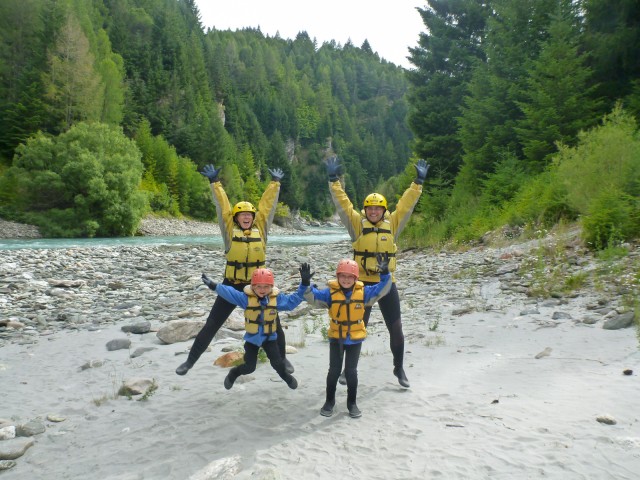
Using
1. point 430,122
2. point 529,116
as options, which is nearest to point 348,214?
point 529,116

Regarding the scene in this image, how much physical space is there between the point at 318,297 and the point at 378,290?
0.66m

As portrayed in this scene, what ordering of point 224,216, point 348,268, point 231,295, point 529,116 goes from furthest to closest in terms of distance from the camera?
point 529,116 < point 224,216 < point 231,295 < point 348,268

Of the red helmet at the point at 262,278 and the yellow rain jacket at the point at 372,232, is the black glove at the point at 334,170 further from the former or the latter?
the red helmet at the point at 262,278

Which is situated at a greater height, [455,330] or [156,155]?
[156,155]

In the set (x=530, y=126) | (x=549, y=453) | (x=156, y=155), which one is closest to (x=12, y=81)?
(x=156, y=155)

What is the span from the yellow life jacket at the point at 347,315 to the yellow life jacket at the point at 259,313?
69 cm

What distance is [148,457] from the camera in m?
3.97

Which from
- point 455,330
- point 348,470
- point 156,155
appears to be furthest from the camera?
point 156,155

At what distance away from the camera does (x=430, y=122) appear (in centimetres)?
2586

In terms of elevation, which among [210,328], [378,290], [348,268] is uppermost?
[348,268]

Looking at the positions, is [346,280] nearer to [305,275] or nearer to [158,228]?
[305,275]

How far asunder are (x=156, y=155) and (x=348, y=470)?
59.6 metres

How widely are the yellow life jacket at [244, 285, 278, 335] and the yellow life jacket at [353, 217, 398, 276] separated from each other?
115 cm

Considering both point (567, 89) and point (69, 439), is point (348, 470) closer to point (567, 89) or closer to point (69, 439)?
point (69, 439)
